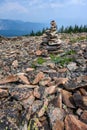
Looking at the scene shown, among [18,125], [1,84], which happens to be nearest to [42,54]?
[1,84]

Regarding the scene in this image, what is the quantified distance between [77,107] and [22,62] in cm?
1040

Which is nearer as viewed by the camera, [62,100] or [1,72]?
[62,100]

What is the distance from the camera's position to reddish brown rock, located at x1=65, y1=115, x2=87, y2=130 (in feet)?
40.0

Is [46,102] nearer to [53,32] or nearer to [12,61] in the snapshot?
[12,61]

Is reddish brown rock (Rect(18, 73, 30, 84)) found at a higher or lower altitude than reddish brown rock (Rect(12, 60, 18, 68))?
higher

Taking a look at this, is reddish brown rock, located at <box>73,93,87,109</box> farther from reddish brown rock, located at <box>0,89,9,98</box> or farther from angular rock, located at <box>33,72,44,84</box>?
reddish brown rock, located at <box>0,89,9,98</box>

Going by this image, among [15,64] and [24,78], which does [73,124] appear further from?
[15,64]

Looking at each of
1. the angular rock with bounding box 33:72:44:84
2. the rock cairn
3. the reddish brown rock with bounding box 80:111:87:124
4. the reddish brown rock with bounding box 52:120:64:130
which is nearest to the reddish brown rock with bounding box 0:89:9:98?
the angular rock with bounding box 33:72:44:84

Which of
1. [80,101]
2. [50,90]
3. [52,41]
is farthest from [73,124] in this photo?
[52,41]

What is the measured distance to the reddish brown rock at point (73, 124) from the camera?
1220cm

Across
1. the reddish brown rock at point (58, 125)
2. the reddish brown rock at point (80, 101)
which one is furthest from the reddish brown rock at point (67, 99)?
the reddish brown rock at point (58, 125)

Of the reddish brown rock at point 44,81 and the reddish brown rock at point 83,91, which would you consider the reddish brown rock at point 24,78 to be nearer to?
the reddish brown rock at point 44,81

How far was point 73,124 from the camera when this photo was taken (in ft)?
40.6

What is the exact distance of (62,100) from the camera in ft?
48.4
